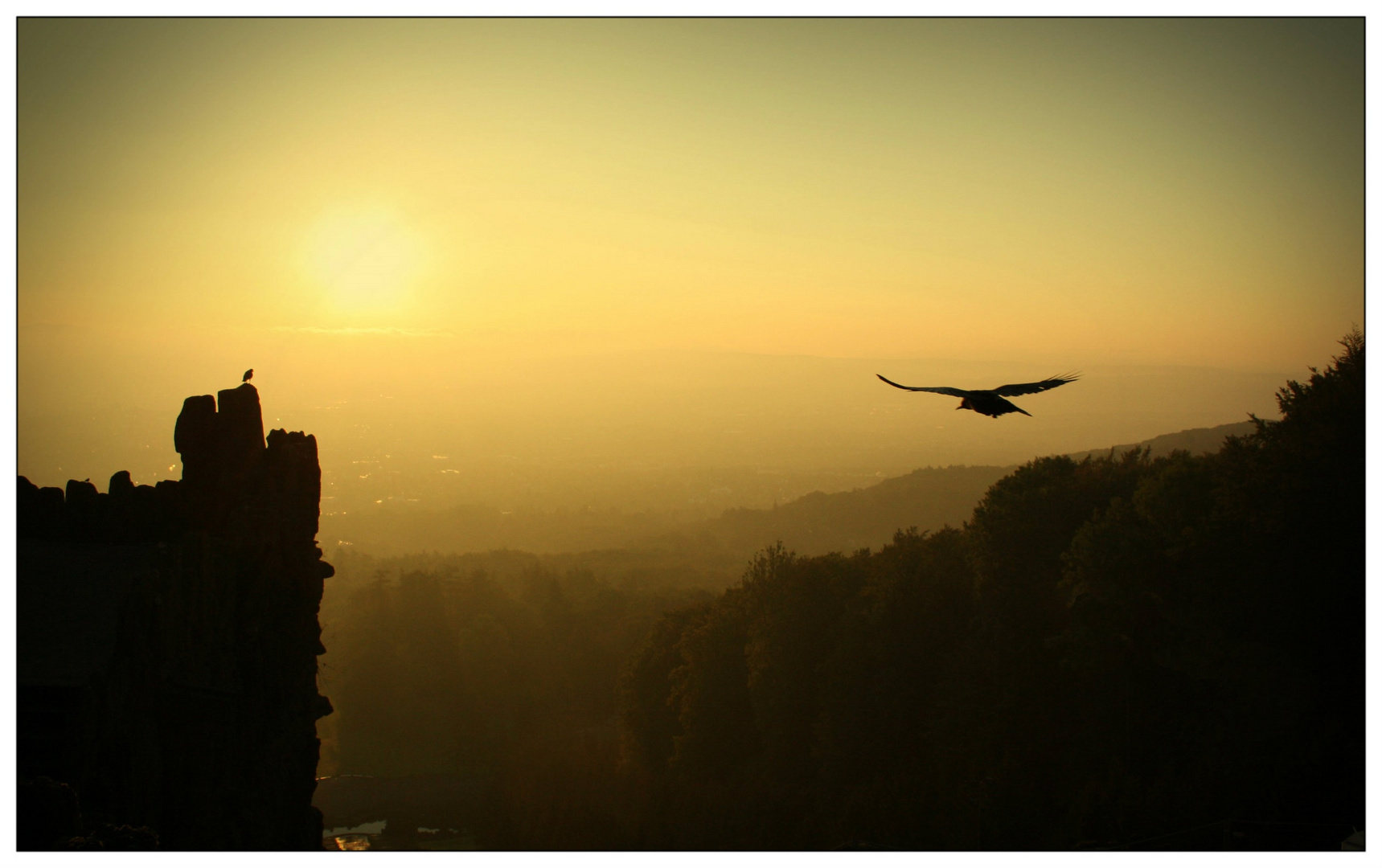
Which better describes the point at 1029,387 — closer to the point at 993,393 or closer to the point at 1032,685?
the point at 993,393

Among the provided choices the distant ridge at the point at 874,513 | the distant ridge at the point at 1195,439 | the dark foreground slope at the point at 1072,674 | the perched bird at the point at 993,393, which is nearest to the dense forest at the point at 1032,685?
the dark foreground slope at the point at 1072,674

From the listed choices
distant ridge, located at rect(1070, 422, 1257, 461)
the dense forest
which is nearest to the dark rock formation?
the dense forest

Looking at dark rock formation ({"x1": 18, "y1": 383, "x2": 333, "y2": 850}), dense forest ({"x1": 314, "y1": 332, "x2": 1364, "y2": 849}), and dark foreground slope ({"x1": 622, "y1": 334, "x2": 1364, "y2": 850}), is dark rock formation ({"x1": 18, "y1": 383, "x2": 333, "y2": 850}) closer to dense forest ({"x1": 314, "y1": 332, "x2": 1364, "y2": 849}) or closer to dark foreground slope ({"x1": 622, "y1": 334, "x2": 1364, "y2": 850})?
dense forest ({"x1": 314, "y1": 332, "x2": 1364, "y2": 849})

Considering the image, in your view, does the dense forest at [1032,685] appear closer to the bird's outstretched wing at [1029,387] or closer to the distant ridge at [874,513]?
the bird's outstretched wing at [1029,387]

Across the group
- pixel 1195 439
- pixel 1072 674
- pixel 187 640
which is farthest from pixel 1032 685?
pixel 1195 439

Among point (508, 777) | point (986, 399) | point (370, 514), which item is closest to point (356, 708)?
point (508, 777)

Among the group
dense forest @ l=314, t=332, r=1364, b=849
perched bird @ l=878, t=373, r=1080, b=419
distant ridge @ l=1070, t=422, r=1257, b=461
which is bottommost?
dense forest @ l=314, t=332, r=1364, b=849
